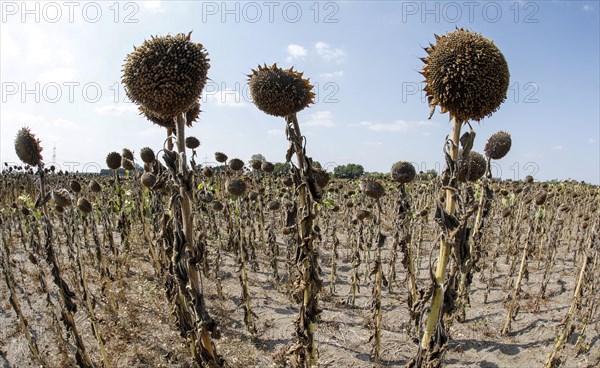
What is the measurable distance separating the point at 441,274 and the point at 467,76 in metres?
1.21

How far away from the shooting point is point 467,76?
2197 mm

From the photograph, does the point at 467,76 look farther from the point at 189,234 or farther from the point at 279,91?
the point at 189,234

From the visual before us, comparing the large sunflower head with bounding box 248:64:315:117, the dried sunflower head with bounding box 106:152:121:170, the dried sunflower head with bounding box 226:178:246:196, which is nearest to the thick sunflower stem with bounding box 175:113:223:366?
the large sunflower head with bounding box 248:64:315:117

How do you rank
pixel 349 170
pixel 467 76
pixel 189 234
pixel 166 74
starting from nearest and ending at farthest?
pixel 467 76 < pixel 166 74 < pixel 189 234 < pixel 349 170

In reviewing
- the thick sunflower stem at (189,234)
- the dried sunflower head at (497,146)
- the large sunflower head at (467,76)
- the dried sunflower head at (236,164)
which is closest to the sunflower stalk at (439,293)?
the large sunflower head at (467,76)

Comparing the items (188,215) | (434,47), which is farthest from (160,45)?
(434,47)

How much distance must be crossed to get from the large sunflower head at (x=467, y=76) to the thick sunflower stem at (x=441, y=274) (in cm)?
13

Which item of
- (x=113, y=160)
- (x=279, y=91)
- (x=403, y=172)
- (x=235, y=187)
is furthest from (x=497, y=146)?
(x=113, y=160)

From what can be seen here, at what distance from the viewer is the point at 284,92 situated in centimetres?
286

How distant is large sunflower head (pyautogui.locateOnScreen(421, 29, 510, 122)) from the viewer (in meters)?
2.20

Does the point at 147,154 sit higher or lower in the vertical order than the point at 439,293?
higher

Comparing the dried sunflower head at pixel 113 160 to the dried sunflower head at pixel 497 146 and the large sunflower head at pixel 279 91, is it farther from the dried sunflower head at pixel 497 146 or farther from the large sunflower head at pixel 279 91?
the dried sunflower head at pixel 497 146

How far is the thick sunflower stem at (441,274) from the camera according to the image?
7.52 feet

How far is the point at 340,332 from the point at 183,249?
473 cm
